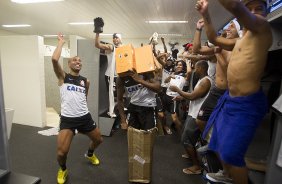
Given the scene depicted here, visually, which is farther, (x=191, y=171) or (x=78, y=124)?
(x=191, y=171)

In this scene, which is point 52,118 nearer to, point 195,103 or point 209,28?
point 195,103

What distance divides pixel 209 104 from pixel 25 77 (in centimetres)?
374

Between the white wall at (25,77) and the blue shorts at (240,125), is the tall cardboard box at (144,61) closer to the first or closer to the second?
the blue shorts at (240,125)

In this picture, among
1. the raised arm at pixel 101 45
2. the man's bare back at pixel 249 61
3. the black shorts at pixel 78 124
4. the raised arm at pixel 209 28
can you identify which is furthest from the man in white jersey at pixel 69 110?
the man's bare back at pixel 249 61

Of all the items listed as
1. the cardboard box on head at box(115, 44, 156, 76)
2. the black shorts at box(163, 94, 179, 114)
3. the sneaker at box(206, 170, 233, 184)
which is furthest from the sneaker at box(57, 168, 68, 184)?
the black shorts at box(163, 94, 179, 114)

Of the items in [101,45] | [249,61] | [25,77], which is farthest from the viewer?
[25,77]

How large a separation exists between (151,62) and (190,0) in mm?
3016

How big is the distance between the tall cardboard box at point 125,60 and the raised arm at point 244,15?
3.92 feet

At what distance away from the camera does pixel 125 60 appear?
232 cm

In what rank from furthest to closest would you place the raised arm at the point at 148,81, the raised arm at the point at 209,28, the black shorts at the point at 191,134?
the black shorts at the point at 191,134 → the raised arm at the point at 148,81 → the raised arm at the point at 209,28

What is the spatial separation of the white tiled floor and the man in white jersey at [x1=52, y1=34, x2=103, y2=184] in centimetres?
226

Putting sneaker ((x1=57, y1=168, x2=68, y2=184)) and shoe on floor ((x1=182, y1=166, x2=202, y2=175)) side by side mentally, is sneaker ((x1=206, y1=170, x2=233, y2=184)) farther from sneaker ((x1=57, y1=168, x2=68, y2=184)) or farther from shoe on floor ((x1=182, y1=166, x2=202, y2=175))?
sneaker ((x1=57, y1=168, x2=68, y2=184))

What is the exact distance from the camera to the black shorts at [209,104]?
7.78 feet

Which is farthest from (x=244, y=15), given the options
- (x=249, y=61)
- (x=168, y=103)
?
(x=168, y=103)
